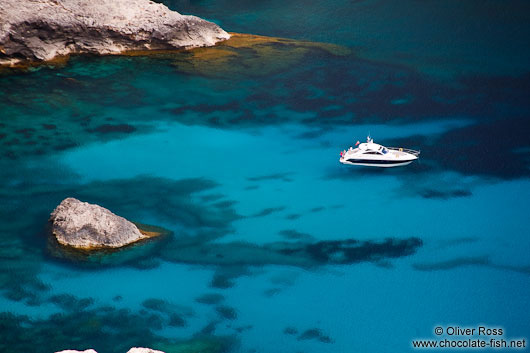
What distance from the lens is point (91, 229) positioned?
73.0 feet

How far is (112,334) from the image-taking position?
1877cm

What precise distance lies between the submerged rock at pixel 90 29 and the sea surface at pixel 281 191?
1.43 m

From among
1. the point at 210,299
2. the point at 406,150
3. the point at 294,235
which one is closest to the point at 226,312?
the point at 210,299

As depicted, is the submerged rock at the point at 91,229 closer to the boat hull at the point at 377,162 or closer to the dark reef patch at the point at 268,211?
the dark reef patch at the point at 268,211

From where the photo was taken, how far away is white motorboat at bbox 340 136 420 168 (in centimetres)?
2694

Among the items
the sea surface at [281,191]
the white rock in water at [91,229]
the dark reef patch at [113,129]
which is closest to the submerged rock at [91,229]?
the white rock in water at [91,229]

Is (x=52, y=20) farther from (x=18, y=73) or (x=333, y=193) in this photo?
(x=333, y=193)

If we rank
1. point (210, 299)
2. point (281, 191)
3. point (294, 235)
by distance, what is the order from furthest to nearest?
point (281, 191), point (294, 235), point (210, 299)

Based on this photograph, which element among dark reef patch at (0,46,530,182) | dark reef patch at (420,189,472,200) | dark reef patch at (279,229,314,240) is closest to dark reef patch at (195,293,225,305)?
dark reef patch at (279,229,314,240)

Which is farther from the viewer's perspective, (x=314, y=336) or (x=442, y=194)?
(x=442, y=194)

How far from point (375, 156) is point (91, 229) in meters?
12.5

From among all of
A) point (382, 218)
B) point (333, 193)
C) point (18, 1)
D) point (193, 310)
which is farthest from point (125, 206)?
point (18, 1)

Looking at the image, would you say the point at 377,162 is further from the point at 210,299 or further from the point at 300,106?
the point at 210,299

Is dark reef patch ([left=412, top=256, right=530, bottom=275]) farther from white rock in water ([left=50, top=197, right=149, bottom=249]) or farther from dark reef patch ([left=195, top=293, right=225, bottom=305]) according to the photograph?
white rock in water ([left=50, top=197, right=149, bottom=249])
